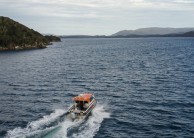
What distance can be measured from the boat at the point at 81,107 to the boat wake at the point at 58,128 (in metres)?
0.98

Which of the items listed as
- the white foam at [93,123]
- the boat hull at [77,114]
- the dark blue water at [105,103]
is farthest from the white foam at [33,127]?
the white foam at [93,123]

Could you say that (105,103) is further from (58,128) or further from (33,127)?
(33,127)

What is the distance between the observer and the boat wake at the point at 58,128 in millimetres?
45125

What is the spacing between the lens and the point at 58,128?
157 ft

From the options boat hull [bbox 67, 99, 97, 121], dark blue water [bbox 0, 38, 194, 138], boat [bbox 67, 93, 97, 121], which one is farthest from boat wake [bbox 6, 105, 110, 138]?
boat [bbox 67, 93, 97, 121]

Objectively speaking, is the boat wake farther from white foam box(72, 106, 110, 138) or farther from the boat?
the boat

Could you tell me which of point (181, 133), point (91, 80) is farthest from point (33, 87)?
point (181, 133)

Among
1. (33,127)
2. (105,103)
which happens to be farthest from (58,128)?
(105,103)

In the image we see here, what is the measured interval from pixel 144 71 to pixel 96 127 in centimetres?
5670

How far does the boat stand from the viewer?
52594 mm

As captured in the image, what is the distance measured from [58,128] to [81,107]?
9600mm

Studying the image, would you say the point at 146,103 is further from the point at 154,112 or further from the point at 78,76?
the point at 78,76

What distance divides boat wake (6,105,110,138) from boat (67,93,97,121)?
0.98 m

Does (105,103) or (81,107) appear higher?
(81,107)
